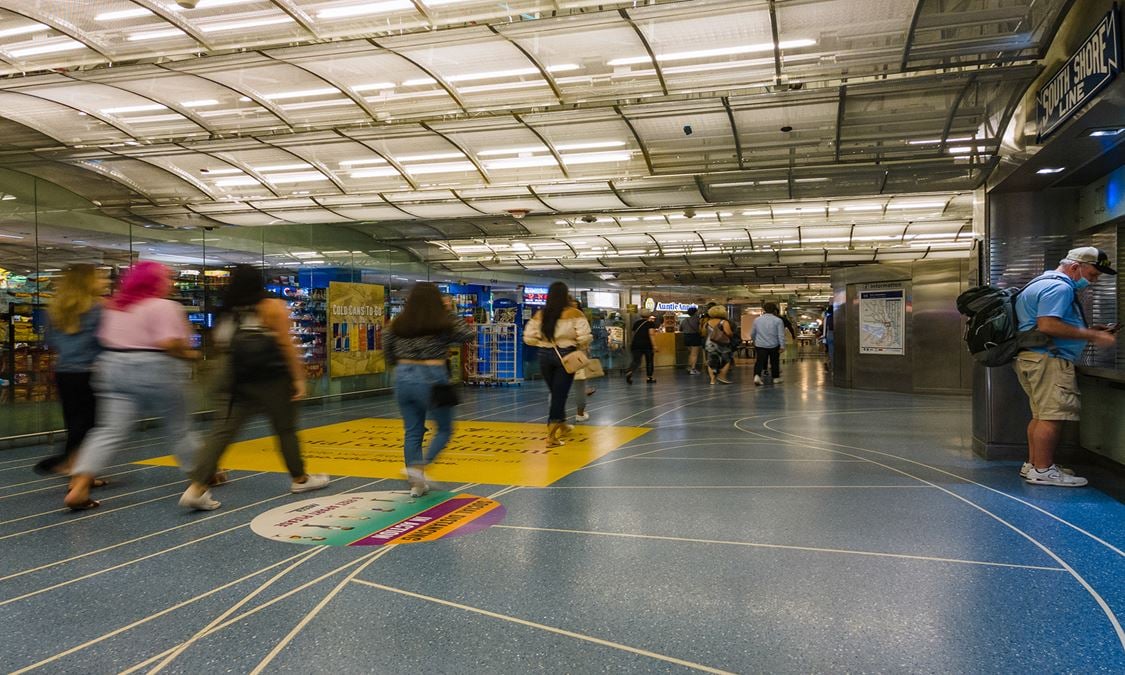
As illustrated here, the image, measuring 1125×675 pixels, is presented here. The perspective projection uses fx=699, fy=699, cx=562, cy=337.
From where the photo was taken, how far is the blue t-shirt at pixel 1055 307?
4941mm

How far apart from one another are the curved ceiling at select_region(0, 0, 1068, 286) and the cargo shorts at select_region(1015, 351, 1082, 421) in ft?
8.48

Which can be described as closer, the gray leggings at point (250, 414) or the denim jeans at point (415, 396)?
the gray leggings at point (250, 414)

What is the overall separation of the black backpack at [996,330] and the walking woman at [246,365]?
512 centimetres

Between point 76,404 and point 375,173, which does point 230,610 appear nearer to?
point 76,404

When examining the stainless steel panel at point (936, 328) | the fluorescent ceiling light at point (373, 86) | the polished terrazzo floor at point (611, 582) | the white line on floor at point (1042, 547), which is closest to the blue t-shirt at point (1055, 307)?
the polished terrazzo floor at point (611, 582)

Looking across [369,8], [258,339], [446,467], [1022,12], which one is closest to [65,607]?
[258,339]

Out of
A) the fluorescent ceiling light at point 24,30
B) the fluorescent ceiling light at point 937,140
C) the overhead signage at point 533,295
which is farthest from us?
the overhead signage at point 533,295

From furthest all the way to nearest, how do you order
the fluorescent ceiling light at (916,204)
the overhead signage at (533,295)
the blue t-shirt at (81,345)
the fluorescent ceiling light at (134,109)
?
1. the overhead signage at (533,295)
2. the fluorescent ceiling light at (916,204)
3. the fluorescent ceiling light at (134,109)
4. the blue t-shirt at (81,345)

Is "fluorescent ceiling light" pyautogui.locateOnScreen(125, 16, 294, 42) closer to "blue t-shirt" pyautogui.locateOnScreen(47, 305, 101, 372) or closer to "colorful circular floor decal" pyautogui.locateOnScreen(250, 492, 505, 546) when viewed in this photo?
"blue t-shirt" pyautogui.locateOnScreen(47, 305, 101, 372)

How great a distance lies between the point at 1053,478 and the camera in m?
5.14

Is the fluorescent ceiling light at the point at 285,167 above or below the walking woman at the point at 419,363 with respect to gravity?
above

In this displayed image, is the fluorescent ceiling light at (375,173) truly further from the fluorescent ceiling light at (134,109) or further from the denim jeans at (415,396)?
the denim jeans at (415,396)

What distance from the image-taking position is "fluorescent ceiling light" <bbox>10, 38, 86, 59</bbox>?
6402 millimetres

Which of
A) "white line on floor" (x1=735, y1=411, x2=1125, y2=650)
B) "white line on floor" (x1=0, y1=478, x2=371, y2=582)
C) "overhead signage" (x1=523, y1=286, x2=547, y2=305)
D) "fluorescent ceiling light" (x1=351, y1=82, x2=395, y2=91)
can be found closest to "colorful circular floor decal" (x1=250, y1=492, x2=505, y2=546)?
"white line on floor" (x1=0, y1=478, x2=371, y2=582)
